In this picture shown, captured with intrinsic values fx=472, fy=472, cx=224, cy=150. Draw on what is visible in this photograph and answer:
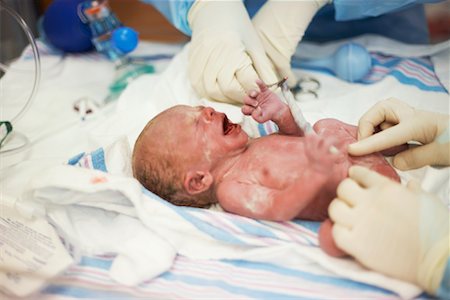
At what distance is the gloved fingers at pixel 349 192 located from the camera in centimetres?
75

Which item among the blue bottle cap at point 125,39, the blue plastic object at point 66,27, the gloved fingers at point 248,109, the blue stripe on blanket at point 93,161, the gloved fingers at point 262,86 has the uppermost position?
the blue plastic object at point 66,27

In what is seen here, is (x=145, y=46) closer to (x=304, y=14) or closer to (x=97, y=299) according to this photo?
(x=304, y=14)

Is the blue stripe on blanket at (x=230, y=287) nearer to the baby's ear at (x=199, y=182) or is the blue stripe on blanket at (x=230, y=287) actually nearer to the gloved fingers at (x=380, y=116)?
the baby's ear at (x=199, y=182)

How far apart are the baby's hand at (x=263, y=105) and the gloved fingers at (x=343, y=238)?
0.31 metres

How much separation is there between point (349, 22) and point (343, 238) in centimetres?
104

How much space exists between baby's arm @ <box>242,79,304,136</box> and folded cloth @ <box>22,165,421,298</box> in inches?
8.8

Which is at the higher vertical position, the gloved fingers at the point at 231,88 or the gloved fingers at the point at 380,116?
the gloved fingers at the point at 231,88

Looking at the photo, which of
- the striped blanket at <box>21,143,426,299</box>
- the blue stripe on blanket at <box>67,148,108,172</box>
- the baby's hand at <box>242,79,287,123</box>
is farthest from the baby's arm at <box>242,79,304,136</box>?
the blue stripe on blanket at <box>67,148,108,172</box>

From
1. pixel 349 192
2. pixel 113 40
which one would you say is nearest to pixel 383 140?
pixel 349 192

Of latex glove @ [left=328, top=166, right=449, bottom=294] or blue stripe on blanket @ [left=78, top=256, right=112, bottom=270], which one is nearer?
latex glove @ [left=328, top=166, right=449, bottom=294]

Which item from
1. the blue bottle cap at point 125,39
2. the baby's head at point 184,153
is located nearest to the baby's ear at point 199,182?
the baby's head at point 184,153

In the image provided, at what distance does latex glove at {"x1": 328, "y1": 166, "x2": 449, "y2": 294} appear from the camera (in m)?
0.69

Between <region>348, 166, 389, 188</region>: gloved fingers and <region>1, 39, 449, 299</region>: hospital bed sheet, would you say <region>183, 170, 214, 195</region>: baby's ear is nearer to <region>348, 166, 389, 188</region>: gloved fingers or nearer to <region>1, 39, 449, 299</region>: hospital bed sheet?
<region>1, 39, 449, 299</region>: hospital bed sheet

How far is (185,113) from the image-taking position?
0.97 m
